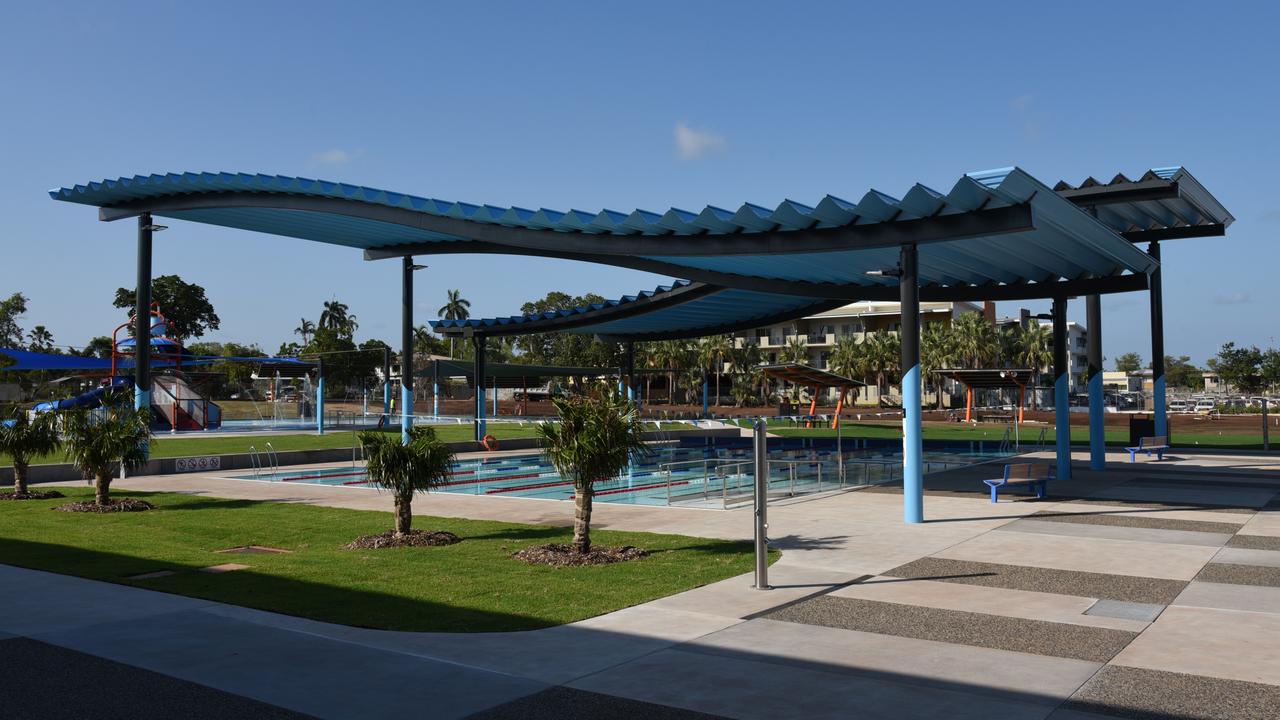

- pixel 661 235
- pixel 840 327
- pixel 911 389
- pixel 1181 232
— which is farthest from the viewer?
pixel 840 327

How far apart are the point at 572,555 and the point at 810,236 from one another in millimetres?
7383

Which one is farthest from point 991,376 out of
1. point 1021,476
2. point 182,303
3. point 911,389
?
point 182,303

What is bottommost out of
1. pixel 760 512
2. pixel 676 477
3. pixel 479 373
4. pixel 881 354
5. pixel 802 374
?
pixel 676 477

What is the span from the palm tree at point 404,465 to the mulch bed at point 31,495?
10.1 metres

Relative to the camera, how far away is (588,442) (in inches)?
468

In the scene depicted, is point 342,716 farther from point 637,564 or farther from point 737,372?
point 737,372

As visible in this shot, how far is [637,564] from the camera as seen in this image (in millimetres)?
11625

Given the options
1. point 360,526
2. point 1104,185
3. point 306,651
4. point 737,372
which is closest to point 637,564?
point 306,651

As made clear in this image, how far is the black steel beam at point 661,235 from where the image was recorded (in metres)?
14.4

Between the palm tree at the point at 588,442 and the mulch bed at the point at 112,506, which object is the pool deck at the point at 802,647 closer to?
the palm tree at the point at 588,442

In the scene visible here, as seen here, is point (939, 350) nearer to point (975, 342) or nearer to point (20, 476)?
point (975, 342)

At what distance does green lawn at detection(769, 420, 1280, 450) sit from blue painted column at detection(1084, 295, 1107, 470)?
10.7 meters

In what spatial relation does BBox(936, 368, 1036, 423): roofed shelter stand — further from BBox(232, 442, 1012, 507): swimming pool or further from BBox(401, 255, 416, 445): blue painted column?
BBox(401, 255, 416, 445): blue painted column

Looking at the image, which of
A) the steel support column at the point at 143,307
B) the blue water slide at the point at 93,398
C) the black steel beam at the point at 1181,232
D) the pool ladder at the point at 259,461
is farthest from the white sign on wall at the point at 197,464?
the black steel beam at the point at 1181,232
